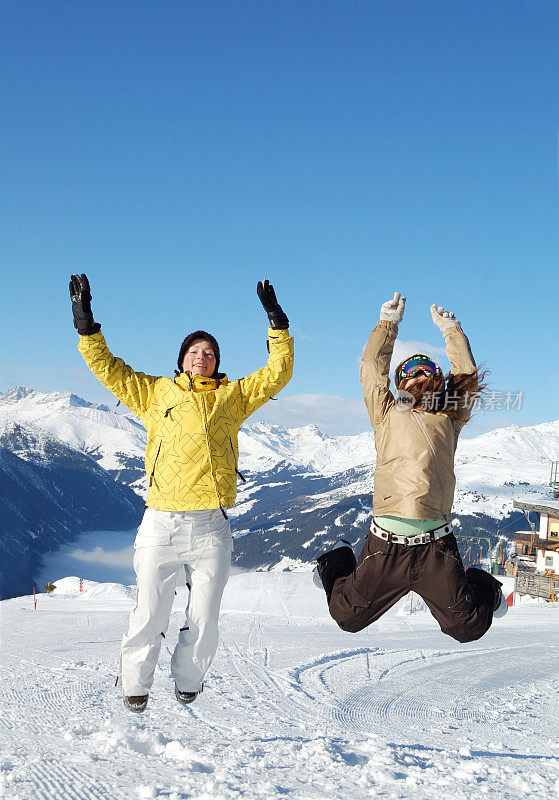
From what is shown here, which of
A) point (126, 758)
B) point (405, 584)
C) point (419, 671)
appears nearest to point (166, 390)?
point (405, 584)

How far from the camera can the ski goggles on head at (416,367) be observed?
631 centimetres

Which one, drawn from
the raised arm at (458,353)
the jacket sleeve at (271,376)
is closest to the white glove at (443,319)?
the raised arm at (458,353)

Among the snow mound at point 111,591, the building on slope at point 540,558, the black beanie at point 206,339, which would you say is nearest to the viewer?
the black beanie at point 206,339

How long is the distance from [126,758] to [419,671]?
9.03 meters

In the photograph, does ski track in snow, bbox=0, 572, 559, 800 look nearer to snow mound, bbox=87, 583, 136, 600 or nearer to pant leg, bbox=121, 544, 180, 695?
pant leg, bbox=121, 544, 180, 695

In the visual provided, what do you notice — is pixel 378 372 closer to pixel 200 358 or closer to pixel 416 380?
pixel 416 380

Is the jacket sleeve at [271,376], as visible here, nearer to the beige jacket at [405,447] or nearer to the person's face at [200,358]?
the person's face at [200,358]

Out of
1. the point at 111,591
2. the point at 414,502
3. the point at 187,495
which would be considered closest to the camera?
the point at 414,502

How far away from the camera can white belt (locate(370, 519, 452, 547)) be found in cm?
592

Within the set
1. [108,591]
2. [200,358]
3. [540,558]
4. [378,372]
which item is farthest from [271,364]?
[540,558]

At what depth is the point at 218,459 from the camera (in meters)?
6.26

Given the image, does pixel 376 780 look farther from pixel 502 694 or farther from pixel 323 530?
pixel 323 530

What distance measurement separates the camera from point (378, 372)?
6352 mm

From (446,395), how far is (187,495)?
2.61 meters
